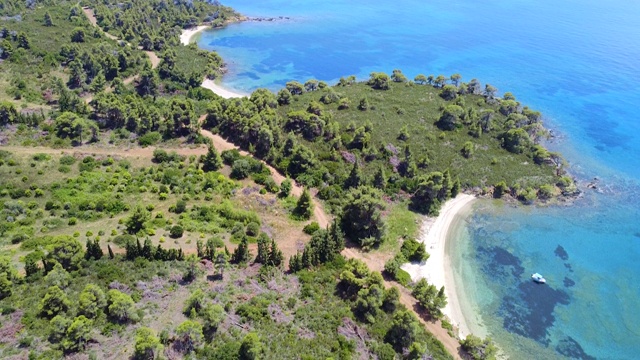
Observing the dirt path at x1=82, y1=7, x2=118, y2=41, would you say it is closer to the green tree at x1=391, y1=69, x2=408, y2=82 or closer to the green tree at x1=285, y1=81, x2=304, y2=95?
the green tree at x1=285, y1=81, x2=304, y2=95

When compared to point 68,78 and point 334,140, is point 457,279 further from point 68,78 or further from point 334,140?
point 68,78

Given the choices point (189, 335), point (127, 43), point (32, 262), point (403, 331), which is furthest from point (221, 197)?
point (127, 43)

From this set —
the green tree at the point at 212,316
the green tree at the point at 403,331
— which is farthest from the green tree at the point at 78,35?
the green tree at the point at 403,331

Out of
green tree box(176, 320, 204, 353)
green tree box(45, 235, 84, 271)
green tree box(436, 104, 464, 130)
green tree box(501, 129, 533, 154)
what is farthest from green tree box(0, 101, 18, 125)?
green tree box(501, 129, 533, 154)

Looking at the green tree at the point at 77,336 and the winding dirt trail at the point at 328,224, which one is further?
the winding dirt trail at the point at 328,224

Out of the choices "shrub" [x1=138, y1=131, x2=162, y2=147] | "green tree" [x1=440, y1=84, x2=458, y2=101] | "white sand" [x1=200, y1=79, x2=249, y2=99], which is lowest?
"shrub" [x1=138, y1=131, x2=162, y2=147]

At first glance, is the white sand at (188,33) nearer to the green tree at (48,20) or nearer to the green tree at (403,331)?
the green tree at (48,20)
